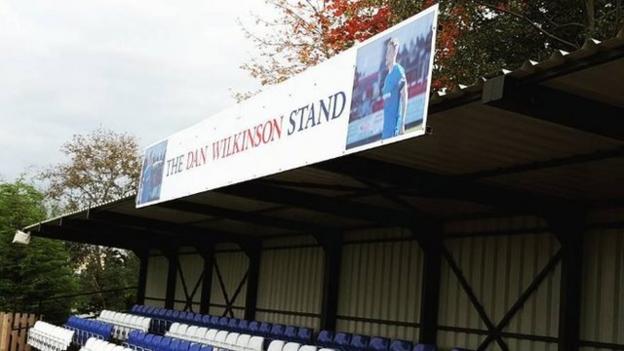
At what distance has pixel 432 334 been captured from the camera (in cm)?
1185

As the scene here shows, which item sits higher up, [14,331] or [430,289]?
[430,289]

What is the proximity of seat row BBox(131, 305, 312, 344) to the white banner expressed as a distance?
359 cm

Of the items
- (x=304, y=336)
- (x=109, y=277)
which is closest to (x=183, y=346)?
(x=304, y=336)

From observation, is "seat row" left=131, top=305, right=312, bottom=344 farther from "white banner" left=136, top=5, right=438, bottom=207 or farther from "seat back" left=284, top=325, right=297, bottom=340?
"white banner" left=136, top=5, right=438, bottom=207

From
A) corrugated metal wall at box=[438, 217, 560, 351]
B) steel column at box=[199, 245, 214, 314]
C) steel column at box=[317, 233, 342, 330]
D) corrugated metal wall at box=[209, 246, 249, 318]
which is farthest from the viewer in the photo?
steel column at box=[199, 245, 214, 314]

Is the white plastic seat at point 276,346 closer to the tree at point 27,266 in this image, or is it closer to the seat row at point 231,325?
the seat row at point 231,325

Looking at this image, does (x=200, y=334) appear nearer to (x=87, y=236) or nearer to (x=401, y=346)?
(x=401, y=346)

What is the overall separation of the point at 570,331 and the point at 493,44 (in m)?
9.07

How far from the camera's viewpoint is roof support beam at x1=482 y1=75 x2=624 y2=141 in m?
5.68

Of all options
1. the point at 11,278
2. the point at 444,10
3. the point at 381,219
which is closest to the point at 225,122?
the point at 381,219

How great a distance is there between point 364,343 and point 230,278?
29.2 feet

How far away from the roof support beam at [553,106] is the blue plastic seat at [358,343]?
6352mm

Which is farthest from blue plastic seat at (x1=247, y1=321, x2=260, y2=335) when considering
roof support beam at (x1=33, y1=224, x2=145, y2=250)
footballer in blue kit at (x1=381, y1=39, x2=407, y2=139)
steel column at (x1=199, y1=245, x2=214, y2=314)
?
footballer in blue kit at (x1=381, y1=39, x2=407, y2=139)

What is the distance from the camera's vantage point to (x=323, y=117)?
25.4 ft
